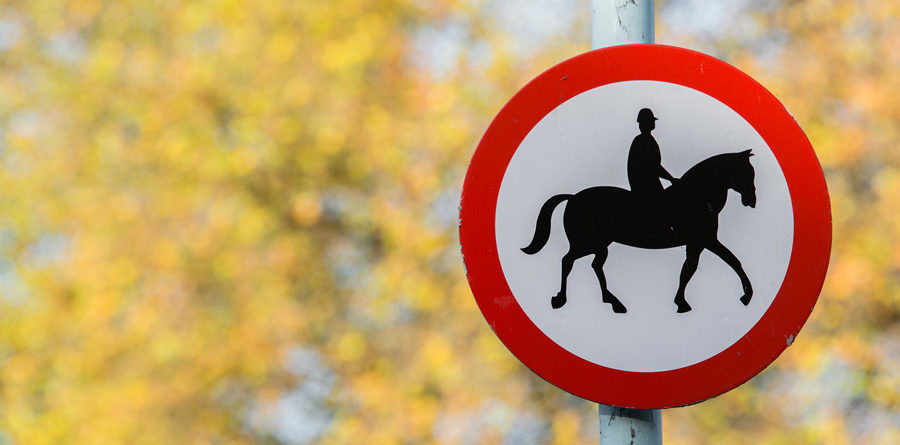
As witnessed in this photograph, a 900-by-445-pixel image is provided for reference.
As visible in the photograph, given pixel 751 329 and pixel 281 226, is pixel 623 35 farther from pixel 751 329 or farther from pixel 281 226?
pixel 281 226

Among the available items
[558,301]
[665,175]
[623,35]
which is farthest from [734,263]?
[623,35]

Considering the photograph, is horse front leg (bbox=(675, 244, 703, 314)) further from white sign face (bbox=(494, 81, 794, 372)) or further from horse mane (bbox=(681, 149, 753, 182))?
horse mane (bbox=(681, 149, 753, 182))

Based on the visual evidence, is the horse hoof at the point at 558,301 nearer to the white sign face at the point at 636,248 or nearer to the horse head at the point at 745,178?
the white sign face at the point at 636,248

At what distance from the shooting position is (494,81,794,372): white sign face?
1.29m

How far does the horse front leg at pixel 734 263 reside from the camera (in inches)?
50.9

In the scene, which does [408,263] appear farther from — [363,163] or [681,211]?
[681,211]

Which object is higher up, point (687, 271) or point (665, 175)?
point (665, 175)

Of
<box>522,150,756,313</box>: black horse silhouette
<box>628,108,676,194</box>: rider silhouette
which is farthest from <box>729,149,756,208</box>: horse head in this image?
<box>628,108,676,194</box>: rider silhouette

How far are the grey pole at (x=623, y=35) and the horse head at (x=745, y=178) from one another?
0.26 meters

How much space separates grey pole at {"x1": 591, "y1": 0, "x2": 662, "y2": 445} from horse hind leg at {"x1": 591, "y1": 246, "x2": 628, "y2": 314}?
0.16m

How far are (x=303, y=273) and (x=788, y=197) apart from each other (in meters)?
3.33

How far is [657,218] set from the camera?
4.35 ft

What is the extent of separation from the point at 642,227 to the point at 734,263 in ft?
0.52

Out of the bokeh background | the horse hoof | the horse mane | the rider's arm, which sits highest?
the bokeh background
